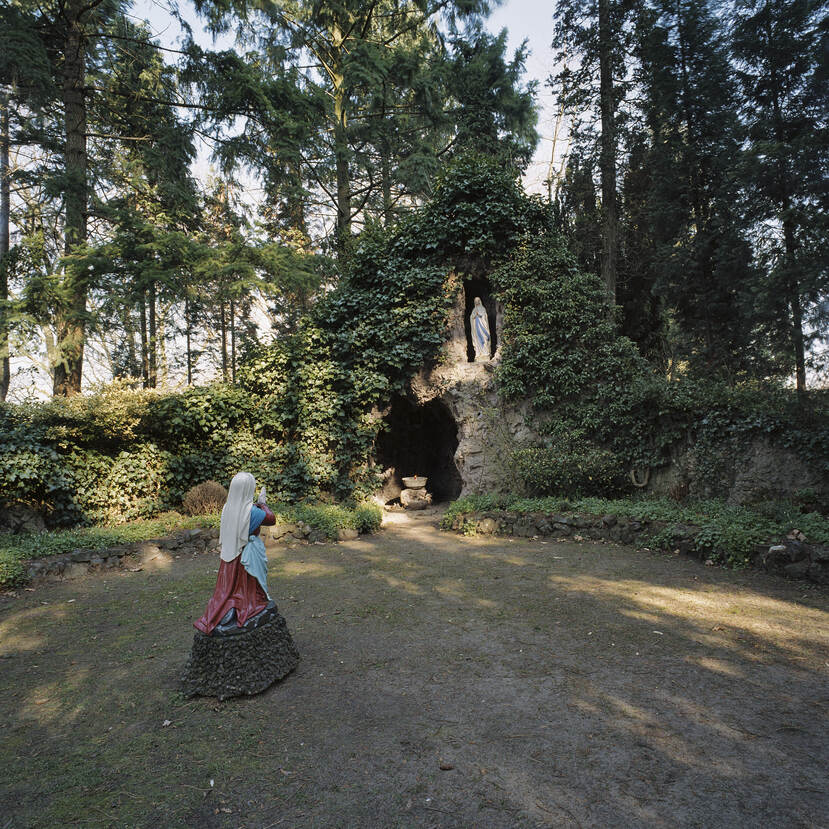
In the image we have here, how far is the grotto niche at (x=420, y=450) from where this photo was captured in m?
14.0

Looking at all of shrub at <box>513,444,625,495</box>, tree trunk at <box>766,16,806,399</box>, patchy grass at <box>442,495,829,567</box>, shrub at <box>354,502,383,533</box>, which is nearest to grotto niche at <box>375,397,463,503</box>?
shrub at <box>354,502,383,533</box>

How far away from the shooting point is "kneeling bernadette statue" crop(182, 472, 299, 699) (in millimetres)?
3682

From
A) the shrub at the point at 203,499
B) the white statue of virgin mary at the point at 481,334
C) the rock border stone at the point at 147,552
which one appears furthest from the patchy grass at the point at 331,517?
the white statue of virgin mary at the point at 481,334

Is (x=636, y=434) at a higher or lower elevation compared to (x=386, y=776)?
higher

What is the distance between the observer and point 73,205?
35.3 ft

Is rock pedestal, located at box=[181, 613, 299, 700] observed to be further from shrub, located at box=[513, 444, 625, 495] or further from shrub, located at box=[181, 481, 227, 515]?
shrub, located at box=[513, 444, 625, 495]

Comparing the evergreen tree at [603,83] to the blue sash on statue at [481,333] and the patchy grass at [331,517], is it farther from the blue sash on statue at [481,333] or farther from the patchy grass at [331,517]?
the patchy grass at [331,517]

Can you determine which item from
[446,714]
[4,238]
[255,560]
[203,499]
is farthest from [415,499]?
[4,238]

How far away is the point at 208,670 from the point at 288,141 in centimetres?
1352

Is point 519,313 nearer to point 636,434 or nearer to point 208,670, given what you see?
point 636,434

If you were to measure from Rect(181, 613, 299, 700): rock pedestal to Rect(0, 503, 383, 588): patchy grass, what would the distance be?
4662mm

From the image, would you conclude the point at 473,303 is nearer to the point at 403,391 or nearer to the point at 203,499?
the point at 403,391

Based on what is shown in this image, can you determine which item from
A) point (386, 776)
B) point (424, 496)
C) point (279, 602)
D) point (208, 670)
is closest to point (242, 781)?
point (386, 776)

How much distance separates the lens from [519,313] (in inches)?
461
